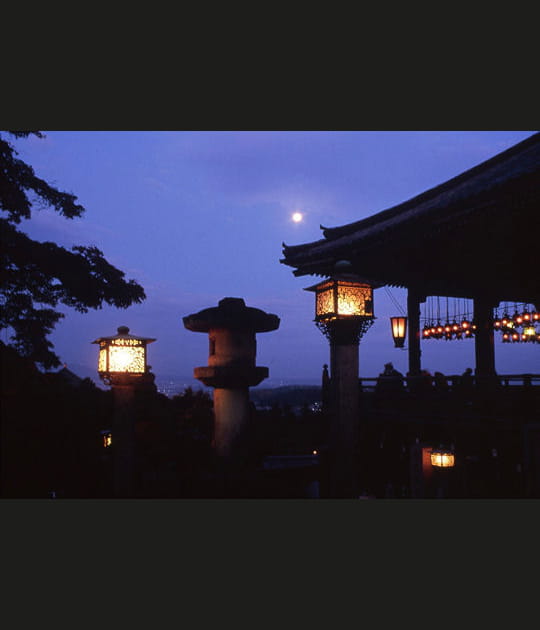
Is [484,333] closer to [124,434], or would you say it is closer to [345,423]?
[345,423]

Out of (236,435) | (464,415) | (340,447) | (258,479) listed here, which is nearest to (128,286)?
(236,435)

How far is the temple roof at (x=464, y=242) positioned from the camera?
6148mm

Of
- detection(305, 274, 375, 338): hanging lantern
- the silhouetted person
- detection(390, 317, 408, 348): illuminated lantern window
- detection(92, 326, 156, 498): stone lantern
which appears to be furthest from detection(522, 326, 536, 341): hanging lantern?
detection(92, 326, 156, 498): stone lantern

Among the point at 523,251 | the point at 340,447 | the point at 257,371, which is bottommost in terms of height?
the point at 340,447

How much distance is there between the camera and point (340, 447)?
211 inches

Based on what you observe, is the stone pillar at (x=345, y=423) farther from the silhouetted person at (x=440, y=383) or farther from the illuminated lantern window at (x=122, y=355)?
the silhouetted person at (x=440, y=383)

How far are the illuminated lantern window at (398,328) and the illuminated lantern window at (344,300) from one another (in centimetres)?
666

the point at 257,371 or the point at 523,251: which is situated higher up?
the point at 523,251

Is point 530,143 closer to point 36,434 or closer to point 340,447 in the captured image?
point 340,447

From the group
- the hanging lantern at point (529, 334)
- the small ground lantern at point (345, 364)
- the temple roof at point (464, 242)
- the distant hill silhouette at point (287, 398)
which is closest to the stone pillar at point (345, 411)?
the small ground lantern at point (345, 364)

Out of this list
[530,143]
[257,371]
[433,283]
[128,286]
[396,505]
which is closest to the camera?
[396,505]

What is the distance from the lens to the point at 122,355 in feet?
21.2

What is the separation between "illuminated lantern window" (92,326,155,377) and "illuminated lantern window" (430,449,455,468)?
4713 millimetres

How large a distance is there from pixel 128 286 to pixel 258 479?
3.36 meters
